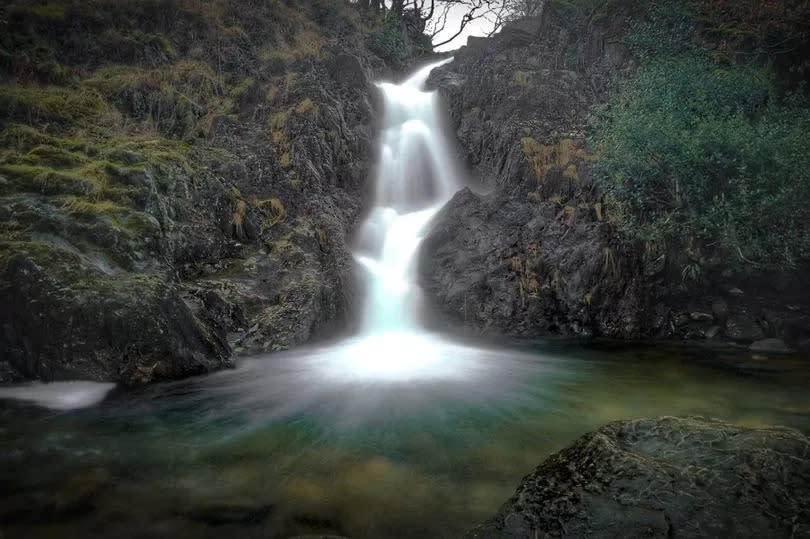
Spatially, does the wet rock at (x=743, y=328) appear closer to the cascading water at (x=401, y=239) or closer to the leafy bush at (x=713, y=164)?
the leafy bush at (x=713, y=164)

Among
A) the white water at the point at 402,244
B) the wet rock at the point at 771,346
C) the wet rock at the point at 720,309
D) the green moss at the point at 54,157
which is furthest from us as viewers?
the wet rock at the point at 720,309

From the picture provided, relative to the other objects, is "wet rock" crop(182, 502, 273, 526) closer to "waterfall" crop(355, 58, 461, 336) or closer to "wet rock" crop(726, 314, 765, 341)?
"waterfall" crop(355, 58, 461, 336)

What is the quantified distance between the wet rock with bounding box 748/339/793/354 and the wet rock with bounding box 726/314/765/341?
49 cm

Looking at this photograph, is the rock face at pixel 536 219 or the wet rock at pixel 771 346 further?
the rock face at pixel 536 219

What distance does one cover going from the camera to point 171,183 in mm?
10797

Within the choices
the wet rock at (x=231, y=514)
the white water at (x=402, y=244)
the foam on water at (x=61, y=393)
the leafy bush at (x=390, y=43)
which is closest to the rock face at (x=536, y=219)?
the white water at (x=402, y=244)

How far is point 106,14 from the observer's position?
55.3 ft

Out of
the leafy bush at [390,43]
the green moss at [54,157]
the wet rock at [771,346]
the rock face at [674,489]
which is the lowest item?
the wet rock at [771,346]

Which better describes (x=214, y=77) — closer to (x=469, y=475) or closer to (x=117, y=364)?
(x=117, y=364)

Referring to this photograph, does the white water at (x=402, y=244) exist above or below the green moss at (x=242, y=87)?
below

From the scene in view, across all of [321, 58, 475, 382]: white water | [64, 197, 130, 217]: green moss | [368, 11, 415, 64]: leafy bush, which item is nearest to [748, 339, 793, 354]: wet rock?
[321, 58, 475, 382]: white water

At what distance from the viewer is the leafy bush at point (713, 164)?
32.0 ft

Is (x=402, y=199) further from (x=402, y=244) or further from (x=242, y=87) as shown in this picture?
(x=242, y=87)

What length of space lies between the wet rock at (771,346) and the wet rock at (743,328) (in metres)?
0.49
